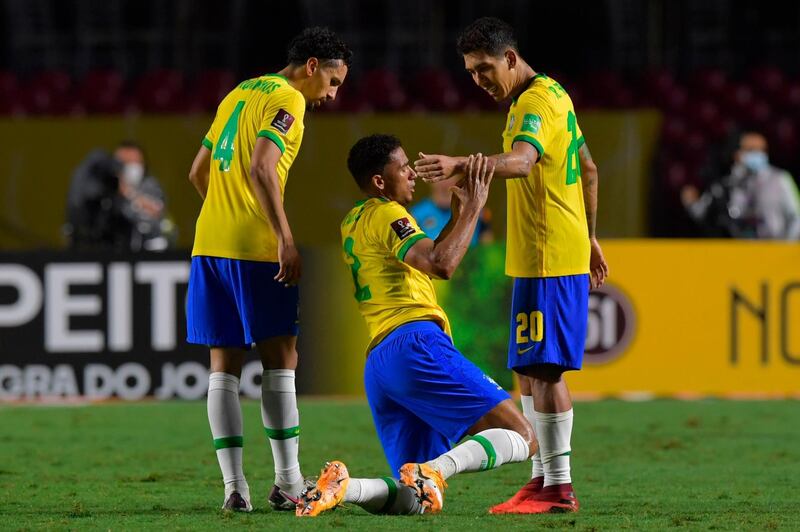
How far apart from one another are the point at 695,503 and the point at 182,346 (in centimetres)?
522

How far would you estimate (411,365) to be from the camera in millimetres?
5148

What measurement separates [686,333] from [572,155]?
5322 mm

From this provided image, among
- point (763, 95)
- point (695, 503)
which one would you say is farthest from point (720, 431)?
point (763, 95)

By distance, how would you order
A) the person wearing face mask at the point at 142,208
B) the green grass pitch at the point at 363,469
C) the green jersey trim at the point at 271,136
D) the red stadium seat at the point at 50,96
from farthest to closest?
1. the red stadium seat at the point at 50,96
2. the person wearing face mask at the point at 142,208
3. the green jersey trim at the point at 271,136
4. the green grass pitch at the point at 363,469

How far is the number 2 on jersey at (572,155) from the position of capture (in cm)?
546

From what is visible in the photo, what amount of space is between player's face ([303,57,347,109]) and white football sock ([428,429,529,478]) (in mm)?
1433

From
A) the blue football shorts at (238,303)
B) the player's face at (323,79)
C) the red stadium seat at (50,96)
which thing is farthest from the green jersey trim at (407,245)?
the red stadium seat at (50,96)

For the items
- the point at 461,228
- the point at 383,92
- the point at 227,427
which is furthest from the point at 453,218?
the point at 383,92

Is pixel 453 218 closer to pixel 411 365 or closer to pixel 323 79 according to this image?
pixel 411 365

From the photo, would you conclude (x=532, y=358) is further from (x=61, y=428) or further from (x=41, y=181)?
(x=41, y=181)

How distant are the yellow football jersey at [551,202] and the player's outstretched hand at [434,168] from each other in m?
0.49

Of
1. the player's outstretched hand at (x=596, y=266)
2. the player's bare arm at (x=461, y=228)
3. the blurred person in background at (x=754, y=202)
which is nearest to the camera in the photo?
the player's bare arm at (x=461, y=228)

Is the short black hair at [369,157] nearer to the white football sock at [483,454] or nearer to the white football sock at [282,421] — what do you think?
the white football sock at [282,421]

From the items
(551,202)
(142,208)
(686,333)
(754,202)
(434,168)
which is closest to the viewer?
(434,168)
